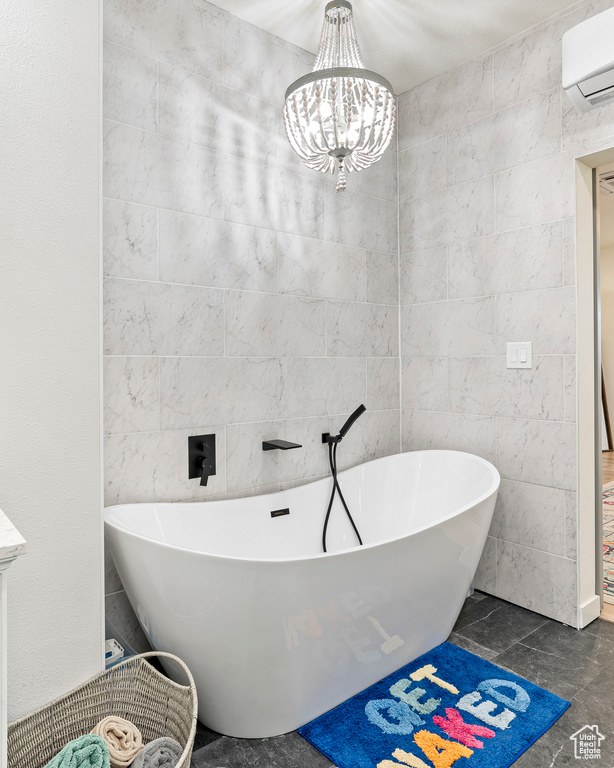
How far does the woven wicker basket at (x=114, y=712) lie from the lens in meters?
1.23

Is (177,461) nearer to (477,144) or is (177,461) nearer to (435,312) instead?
(435,312)

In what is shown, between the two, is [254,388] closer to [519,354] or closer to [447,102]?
[519,354]

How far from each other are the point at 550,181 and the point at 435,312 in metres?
0.81

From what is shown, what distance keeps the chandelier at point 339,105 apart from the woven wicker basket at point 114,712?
1.71 metres

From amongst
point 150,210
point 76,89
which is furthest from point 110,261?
point 76,89

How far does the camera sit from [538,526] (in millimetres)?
2299

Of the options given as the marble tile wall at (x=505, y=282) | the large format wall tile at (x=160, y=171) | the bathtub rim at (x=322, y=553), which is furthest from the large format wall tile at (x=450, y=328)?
the large format wall tile at (x=160, y=171)

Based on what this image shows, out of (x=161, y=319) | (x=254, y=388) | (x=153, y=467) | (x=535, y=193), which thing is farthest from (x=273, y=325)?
(x=535, y=193)

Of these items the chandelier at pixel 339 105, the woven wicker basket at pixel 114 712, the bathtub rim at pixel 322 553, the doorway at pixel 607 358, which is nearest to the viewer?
the woven wicker basket at pixel 114 712

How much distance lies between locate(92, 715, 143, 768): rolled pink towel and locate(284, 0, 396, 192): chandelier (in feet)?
5.92

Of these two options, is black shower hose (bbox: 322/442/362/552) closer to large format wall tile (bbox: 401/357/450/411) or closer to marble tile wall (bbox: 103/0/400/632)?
marble tile wall (bbox: 103/0/400/632)

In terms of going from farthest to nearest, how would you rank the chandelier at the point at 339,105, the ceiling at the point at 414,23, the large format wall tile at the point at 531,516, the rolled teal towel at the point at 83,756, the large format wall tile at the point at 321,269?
the large format wall tile at the point at 321,269 → the large format wall tile at the point at 531,516 → the ceiling at the point at 414,23 → the chandelier at the point at 339,105 → the rolled teal towel at the point at 83,756

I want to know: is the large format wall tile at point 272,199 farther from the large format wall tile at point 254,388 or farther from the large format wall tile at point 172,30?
the large format wall tile at point 254,388

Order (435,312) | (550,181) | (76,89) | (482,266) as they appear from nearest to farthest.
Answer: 1. (76,89)
2. (550,181)
3. (482,266)
4. (435,312)
